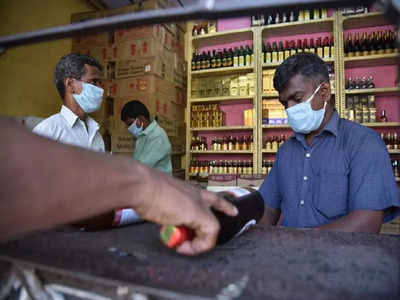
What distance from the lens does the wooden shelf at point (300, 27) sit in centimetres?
338

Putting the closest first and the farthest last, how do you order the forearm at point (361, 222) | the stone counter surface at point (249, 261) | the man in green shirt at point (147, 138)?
the stone counter surface at point (249, 261) → the forearm at point (361, 222) → the man in green shirt at point (147, 138)

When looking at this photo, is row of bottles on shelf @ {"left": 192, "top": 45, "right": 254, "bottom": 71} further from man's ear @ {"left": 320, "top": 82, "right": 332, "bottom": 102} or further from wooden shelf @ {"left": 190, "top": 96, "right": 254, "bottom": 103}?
man's ear @ {"left": 320, "top": 82, "right": 332, "bottom": 102}

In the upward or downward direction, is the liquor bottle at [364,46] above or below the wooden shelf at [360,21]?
below

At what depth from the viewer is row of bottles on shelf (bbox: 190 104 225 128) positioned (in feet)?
12.6

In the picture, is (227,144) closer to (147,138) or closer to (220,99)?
(220,99)

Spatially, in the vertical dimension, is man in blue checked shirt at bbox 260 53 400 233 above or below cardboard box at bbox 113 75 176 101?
below

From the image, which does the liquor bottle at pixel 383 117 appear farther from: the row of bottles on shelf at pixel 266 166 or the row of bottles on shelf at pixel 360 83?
the row of bottles on shelf at pixel 266 166

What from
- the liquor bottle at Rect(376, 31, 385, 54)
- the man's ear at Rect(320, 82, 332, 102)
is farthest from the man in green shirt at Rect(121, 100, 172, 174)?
the liquor bottle at Rect(376, 31, 385, 54)

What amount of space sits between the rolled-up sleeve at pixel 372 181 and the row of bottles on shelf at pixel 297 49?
2.48 m

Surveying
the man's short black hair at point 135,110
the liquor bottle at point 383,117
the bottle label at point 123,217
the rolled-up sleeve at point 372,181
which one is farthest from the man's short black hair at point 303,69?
the liquor bottle at point 383,117

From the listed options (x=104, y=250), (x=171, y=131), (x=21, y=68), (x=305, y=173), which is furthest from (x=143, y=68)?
(x=104, y=250)

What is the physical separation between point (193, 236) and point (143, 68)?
3179mm

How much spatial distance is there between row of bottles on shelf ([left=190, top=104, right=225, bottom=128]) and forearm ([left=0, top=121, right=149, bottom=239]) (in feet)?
11.4

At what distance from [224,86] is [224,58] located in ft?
1.23
